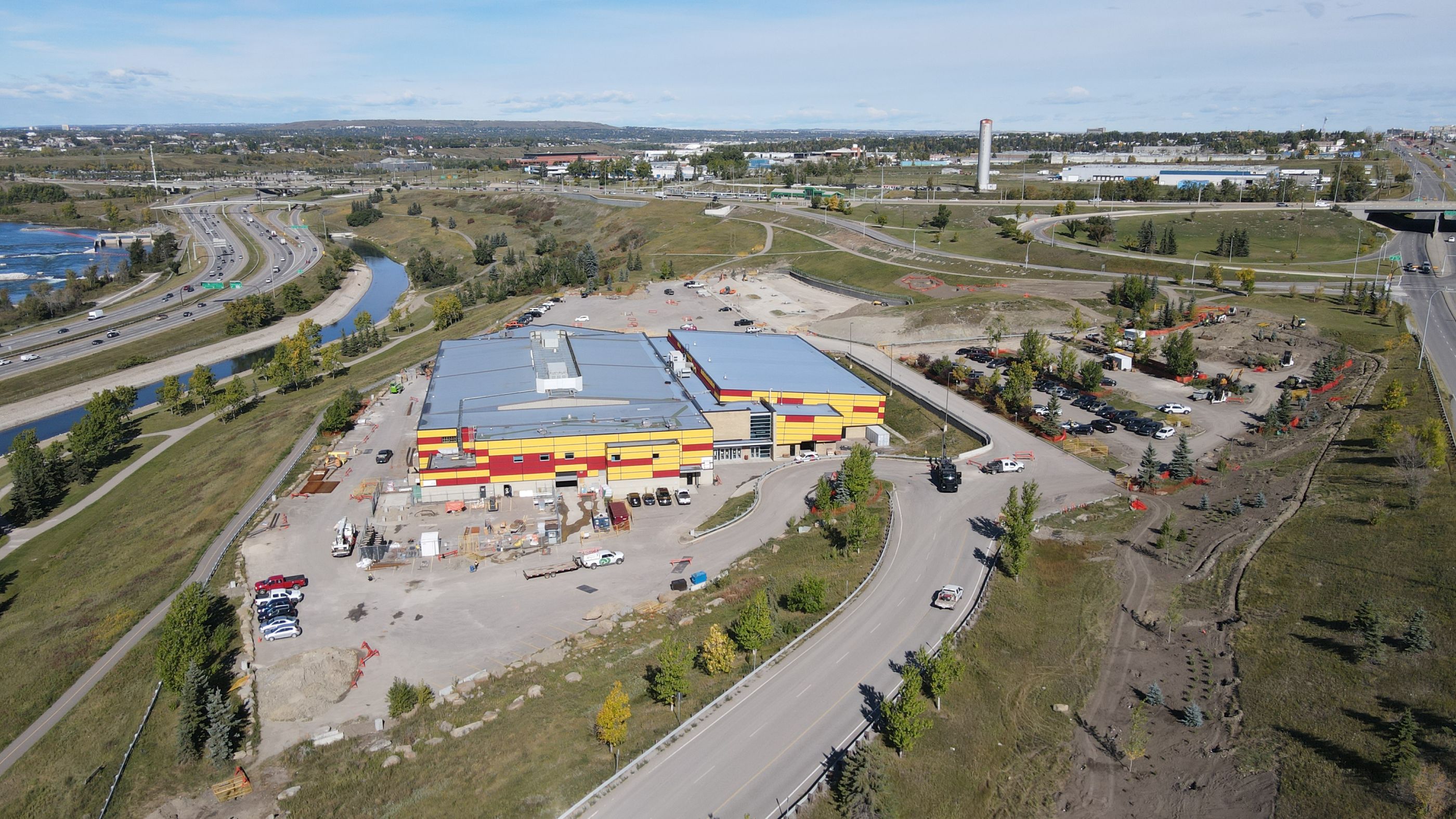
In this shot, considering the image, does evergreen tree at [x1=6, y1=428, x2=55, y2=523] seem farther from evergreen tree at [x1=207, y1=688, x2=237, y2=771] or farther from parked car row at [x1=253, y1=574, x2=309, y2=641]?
evergreen tree at [x1=207, y1=688, x2=237, y2=771]

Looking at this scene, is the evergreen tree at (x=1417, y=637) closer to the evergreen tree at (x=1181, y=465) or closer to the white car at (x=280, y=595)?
the evergreen tree at (x=1181, y=465)

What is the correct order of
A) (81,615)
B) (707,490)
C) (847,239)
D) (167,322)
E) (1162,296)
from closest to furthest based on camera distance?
(81,615) → (707,490) → (1162,296) → (167,322) → (847,239)

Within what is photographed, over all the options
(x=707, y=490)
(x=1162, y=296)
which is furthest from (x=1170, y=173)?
(x=707, y=490)

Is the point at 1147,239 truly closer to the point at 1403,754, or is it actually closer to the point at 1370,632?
the point at 1370,632

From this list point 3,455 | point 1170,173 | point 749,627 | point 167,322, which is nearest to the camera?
point 749,627

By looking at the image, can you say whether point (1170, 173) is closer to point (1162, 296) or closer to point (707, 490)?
point (1162, 296)
